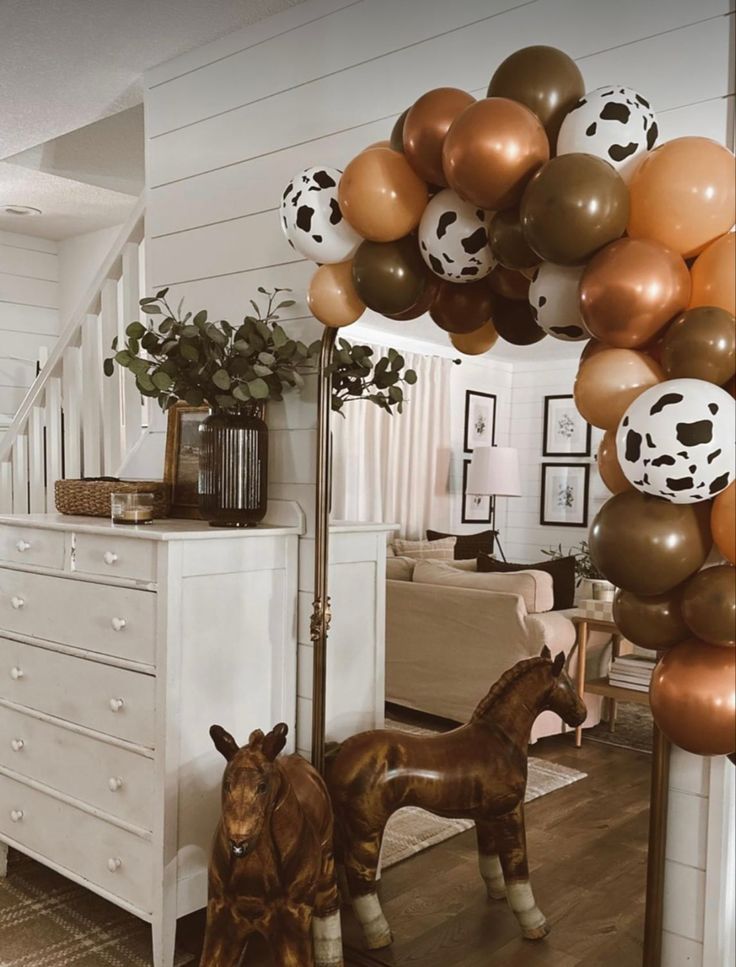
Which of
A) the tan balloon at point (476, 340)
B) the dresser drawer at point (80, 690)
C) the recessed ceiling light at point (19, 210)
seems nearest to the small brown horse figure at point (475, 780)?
the dresser drawer at point (80, 690)

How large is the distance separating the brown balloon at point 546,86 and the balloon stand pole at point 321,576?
0.83 metres

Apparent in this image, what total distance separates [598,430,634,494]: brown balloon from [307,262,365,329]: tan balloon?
74cm

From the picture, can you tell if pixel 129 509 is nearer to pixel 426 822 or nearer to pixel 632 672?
pixel 426 822

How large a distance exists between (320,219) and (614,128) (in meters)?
0.69

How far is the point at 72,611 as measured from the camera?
8.03 ft

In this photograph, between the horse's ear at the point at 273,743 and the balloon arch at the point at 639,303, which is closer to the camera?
the balloon arch at the point at 639,303

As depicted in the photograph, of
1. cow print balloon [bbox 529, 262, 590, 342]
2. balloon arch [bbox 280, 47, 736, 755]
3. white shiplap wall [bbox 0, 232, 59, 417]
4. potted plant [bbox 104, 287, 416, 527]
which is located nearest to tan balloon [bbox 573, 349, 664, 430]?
balloon arch [bbox 280, 47, 736, 755]

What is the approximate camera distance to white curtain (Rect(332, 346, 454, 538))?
224 centimetres

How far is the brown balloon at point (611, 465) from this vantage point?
1.51 meters

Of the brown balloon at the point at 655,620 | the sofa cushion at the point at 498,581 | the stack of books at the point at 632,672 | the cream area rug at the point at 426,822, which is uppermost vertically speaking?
the brown balloon at the point at 655,620

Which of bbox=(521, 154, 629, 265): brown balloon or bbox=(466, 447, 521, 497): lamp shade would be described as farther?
bbox=(466, 447, 521, 497): lamp shade

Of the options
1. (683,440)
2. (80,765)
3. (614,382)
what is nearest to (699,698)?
(683,440)

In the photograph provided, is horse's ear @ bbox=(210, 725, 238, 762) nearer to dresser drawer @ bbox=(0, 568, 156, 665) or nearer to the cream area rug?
dresser drawer @ bbox=(0, 568, 156, 665)

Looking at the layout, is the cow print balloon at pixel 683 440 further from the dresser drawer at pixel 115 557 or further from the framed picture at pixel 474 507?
the dresser drawer at pixel 115 557
